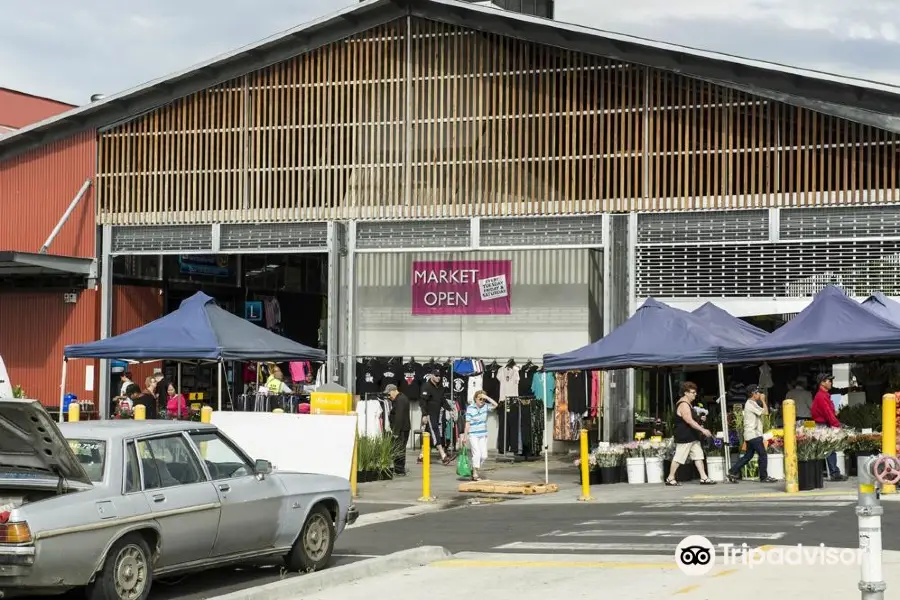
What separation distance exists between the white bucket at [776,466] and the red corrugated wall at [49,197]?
56.7 ft

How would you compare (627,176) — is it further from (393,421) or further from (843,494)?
(843,494)

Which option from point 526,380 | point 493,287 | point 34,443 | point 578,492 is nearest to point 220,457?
point 34,443

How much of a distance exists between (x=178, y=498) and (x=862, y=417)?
15.6m

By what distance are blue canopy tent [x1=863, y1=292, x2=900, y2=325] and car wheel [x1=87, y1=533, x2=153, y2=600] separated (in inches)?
604

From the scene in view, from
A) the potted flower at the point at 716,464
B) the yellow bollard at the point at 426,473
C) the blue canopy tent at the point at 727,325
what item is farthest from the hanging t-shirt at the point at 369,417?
the potted flower at the point at 716,464

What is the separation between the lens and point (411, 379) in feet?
100

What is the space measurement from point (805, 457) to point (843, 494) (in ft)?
4.61

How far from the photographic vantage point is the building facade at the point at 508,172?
26344 millimetres

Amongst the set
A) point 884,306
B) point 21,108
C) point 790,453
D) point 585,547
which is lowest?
point 585,547

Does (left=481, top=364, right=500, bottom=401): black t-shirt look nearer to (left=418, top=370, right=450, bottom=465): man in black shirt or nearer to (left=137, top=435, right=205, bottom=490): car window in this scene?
(left=418, top=370, right=450, bottom=465): man in black shirt

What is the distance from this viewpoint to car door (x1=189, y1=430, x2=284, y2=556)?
11.8 meters

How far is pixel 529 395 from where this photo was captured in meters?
29.1

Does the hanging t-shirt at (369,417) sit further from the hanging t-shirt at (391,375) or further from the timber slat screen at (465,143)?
the timber slat screen at (465,143)

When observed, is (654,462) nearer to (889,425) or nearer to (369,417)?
(889,425)
